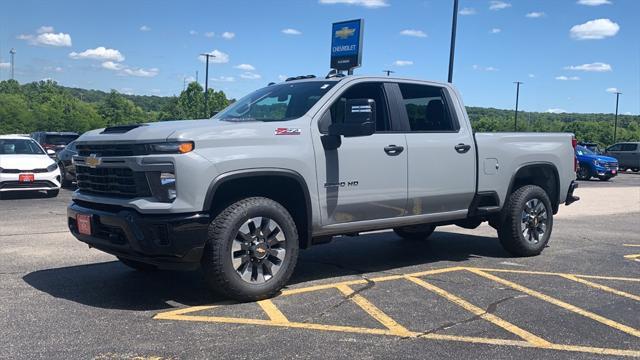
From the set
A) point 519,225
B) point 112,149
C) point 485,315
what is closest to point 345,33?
point 519,225

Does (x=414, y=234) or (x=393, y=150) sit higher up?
(x=393, y=150)

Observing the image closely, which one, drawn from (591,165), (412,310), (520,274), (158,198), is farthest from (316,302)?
(591,165)

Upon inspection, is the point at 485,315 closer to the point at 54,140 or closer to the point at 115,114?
the point at 54,140

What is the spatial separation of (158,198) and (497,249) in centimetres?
511

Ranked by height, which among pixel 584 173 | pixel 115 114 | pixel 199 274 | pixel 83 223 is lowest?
pixel 199 274

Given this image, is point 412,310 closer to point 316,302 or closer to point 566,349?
point 316,302

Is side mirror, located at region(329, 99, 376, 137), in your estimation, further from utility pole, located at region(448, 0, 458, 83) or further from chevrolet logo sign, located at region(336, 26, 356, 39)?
chevrolet logo sign, located at region(336, 26, 356, 39)

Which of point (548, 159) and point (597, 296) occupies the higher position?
point (548, 159)

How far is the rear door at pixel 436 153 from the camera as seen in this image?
20.3ft

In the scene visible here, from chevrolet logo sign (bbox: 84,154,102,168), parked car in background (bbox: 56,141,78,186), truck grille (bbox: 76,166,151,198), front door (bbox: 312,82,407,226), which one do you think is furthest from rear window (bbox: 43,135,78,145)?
front door (bbox: 312,82,407,226)

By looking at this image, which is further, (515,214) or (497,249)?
(497,249)

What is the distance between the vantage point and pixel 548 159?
298 inches

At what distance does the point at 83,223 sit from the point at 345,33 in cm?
1840

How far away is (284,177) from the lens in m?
5.24
